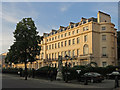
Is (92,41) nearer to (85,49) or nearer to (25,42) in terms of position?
(85,49)

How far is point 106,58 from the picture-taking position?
55125mm

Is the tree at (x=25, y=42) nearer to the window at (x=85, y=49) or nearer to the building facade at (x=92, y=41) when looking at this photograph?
the building facade at (x=92, y=41)

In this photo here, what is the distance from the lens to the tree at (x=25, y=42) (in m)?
Result: 37.1

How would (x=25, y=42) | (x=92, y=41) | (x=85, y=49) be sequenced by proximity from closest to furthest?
(x=25, y=42)
(x=92, y=41)
(x=85, y=49)

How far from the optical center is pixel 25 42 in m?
37.1

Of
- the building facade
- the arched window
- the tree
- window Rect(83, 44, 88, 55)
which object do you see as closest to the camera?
the tree

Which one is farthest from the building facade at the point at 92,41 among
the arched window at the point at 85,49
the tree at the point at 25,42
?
the tree at the point at 25,42

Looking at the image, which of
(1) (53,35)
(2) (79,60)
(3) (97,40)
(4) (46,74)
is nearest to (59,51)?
(1) (53,35)

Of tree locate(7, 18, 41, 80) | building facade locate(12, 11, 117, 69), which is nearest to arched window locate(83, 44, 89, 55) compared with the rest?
building facade locate(12, 11, 117, 69)

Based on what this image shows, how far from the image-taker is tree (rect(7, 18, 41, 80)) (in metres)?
37.1

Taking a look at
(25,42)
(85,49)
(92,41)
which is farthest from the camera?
(85,49)

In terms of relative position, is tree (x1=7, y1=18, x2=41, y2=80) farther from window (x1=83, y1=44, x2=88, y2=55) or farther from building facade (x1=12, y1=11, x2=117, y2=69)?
window (x1=83, y1=44, x2=88, y2=55)

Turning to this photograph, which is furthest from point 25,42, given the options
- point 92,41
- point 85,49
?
point 85,49

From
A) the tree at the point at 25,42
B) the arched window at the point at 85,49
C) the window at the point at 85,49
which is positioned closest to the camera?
the tree at the point at 25,42
